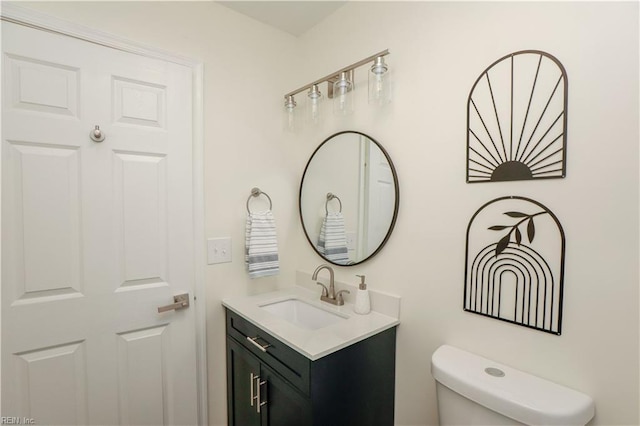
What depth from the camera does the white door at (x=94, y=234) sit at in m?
1.14

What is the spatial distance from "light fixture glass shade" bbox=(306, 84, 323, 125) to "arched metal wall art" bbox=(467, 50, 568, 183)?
74cm

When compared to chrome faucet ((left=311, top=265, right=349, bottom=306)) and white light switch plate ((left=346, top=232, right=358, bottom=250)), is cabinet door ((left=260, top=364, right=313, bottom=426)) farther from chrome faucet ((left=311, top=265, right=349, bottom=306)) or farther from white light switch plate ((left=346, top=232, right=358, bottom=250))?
white light switch plate ((left=346, top=232, right=358, bottom=250))

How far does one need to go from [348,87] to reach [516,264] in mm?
1014

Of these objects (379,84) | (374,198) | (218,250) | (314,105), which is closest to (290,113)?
(314,105)

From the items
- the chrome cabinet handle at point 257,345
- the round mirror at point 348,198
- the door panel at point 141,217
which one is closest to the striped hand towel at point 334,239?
the round mirror at point 348,198

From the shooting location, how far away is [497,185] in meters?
1.04

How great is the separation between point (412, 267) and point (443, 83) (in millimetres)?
748

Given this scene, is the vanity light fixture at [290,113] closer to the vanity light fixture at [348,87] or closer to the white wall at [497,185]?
the vanity light fixture at [348,87]

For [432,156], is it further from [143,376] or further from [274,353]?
[143,376]

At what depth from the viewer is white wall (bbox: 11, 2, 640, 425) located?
0.83 meters

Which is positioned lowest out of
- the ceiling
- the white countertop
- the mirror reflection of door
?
the white countertop

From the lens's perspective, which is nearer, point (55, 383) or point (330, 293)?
point (55, 383)

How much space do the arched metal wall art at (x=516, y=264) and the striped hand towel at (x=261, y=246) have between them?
0.97 m
